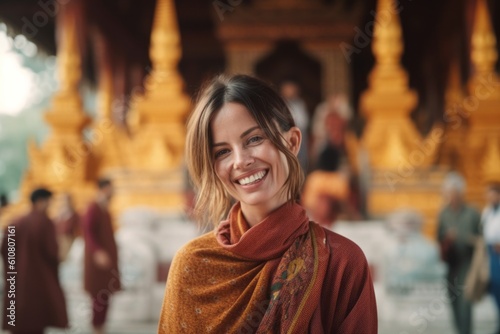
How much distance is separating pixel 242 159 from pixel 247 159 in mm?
13

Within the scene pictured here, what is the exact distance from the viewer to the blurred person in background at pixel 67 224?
25.0ft

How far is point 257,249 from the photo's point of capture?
148 centimetres

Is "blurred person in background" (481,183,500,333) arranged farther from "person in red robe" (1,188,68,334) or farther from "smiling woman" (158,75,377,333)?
"smiling woman" (158,75,377,333)

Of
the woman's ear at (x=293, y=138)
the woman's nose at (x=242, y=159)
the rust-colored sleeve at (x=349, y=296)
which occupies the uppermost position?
the woman's ear at (x=293, y=138)

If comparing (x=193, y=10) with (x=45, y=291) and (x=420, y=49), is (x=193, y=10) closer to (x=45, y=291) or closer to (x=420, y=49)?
(x=420, y=49)

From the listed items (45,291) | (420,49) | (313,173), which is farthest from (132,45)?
(45,291)

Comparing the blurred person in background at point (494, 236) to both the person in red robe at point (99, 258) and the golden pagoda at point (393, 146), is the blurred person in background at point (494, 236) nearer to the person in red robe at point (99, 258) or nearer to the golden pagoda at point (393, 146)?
the golden pagoda at point (393, 146)

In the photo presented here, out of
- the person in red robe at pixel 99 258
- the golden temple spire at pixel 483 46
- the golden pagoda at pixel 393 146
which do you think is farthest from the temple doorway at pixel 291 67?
the person in red robe at pixel 99 258

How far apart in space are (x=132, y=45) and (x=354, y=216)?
10.0 meters

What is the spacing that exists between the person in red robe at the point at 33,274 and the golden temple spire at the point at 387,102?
4.93 m

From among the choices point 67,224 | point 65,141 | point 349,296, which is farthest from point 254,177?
point 65,141

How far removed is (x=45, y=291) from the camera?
15.8 feet

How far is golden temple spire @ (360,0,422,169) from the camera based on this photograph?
8.59 m

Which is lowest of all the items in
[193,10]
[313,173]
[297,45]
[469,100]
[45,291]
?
[45,291]
